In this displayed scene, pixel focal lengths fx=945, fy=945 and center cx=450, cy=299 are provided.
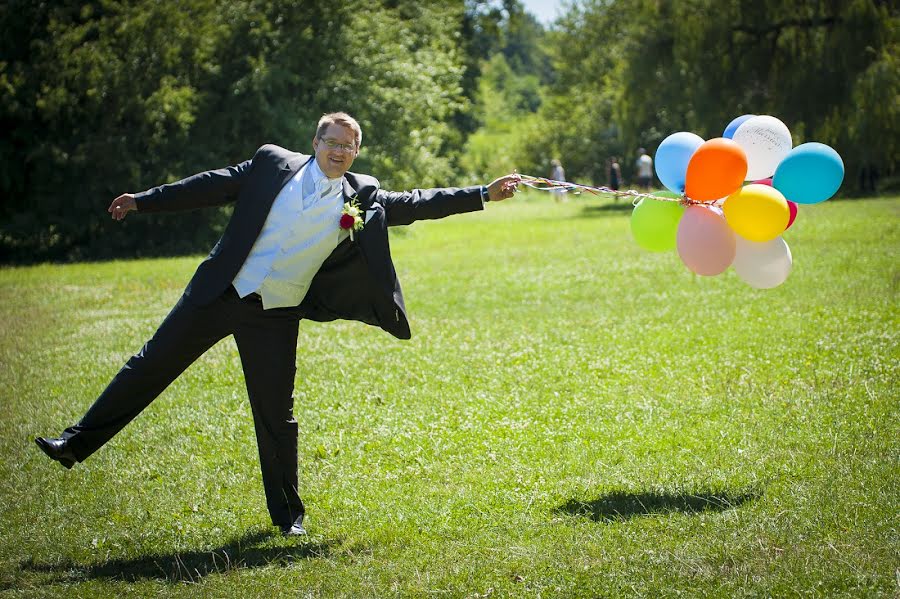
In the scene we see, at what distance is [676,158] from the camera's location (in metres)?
7.27

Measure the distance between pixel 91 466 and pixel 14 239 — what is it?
67.9 feet

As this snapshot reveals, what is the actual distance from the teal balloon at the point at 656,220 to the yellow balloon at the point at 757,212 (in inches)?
17.0

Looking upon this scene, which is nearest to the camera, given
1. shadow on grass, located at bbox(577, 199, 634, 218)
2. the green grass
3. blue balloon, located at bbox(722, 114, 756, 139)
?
the green grass

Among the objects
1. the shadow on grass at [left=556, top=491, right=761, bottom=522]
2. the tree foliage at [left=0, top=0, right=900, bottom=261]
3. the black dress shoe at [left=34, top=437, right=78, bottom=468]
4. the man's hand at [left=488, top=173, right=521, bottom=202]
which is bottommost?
the shadow on grass at [left=556, top=491, right=761, bottom=522]

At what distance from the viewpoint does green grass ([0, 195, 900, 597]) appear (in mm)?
5457

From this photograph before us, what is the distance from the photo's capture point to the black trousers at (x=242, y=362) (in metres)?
6.03

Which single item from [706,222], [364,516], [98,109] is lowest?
[364,516]

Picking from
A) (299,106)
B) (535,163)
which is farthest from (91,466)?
(535,163)

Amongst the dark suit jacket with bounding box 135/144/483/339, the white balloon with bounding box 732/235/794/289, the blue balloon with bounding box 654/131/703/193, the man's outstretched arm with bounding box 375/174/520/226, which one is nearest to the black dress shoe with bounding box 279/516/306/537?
the dark suit jacket with bounding box 135/144/483/339

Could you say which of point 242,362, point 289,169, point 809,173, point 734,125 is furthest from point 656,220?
point 242,362

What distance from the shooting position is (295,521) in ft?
20.6

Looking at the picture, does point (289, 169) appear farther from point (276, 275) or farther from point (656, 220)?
point (656, 220)

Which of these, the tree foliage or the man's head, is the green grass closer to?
the man's head

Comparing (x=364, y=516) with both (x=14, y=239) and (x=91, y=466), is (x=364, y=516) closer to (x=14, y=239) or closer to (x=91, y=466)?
(x=91, y=466)
